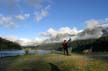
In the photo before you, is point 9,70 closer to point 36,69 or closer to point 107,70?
point 36,69

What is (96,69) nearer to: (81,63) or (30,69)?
(81,63)

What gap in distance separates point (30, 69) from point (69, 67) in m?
4.95

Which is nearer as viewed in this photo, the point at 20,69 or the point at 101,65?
the point at 101,65

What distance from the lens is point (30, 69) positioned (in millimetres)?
32062

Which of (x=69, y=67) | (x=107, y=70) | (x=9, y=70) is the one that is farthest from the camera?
(x=9, y=70)

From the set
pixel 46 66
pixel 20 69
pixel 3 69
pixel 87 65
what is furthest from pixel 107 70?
pixel 3 69

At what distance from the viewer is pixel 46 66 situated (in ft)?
109

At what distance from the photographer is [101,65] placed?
30703mm

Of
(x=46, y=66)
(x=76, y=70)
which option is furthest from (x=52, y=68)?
(x=76, y=70)

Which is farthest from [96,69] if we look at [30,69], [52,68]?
[30,69]

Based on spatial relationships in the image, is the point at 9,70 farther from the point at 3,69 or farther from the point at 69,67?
the point at 69,67

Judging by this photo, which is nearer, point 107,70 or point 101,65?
point 107,70

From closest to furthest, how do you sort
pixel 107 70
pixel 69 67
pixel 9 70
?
pixel 107 70 → pixel 69 67 → pixel 9 70

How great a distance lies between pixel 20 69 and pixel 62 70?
6.07 m
